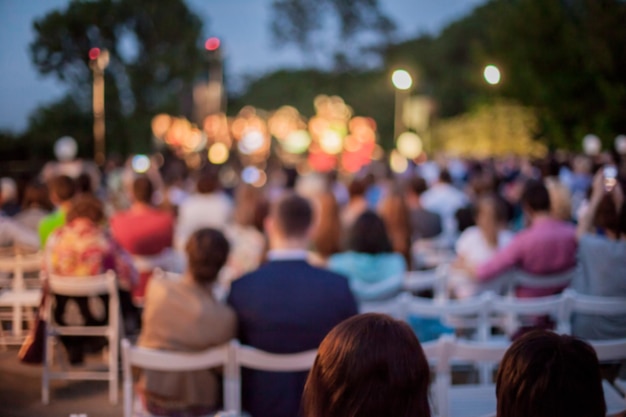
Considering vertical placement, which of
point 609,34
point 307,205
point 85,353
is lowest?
point 85,353

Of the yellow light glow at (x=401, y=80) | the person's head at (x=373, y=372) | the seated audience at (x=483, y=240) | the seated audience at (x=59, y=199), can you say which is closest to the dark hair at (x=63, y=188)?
the seated audience at (x=59, y=199)

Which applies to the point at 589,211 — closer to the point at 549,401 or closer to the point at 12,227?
the point at 549,401

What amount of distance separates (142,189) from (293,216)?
289 cm

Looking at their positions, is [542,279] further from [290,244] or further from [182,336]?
[182,336]

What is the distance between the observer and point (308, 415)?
1766mm

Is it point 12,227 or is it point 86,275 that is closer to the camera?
point 86,275

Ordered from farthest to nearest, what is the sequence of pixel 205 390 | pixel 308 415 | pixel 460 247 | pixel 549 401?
pixel 460 247 < pixel 205 390 < pixel 308 415 < pixel 549 401

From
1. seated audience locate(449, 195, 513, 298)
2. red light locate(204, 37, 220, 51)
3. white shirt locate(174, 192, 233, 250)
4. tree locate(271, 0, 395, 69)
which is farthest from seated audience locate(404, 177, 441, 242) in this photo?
tree locate(271, 0, 395, 69)

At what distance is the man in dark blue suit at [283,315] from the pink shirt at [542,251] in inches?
76.5

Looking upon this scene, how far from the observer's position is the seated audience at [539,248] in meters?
4.79

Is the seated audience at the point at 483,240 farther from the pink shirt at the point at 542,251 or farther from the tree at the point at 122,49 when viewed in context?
the tree at the point at 122,49

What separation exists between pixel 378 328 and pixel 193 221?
20.7 feet

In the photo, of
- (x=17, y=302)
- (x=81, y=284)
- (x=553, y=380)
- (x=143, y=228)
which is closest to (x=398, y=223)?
(x=143, y=228)

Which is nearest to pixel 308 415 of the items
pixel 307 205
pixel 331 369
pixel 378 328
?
pixel 331 369
